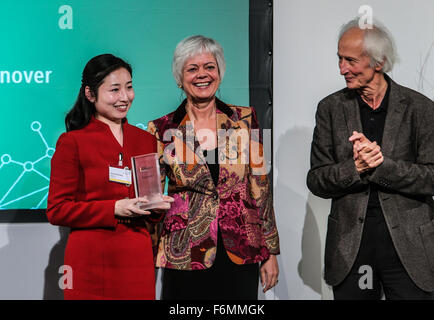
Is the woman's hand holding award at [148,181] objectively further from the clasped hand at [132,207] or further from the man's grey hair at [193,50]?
the man's grey hair at [193,50]

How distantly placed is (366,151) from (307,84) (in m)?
1.14

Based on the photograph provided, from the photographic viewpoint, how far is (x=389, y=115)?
218 cm

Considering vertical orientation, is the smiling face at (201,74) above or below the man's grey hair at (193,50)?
below

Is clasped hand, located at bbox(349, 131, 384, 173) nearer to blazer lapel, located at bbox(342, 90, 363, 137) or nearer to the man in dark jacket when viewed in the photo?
the man in dark jacket

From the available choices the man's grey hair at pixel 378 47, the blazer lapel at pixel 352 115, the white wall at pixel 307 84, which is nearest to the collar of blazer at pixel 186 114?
the blazer lapel at pixel 352 115

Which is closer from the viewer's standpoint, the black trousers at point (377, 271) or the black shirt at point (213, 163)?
the black trousers at point (377, 271)

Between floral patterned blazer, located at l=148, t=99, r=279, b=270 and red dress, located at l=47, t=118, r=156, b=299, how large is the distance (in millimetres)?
172

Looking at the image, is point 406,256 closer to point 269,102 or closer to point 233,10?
point 269,102

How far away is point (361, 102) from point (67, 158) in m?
1.31

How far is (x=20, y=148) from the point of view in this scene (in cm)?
307

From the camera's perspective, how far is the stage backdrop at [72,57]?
3.05 m

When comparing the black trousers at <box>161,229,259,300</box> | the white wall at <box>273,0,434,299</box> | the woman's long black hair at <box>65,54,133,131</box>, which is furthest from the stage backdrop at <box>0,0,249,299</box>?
the black trousers at <box>161,229,259,300</box>

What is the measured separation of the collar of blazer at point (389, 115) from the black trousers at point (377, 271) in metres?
0.31
